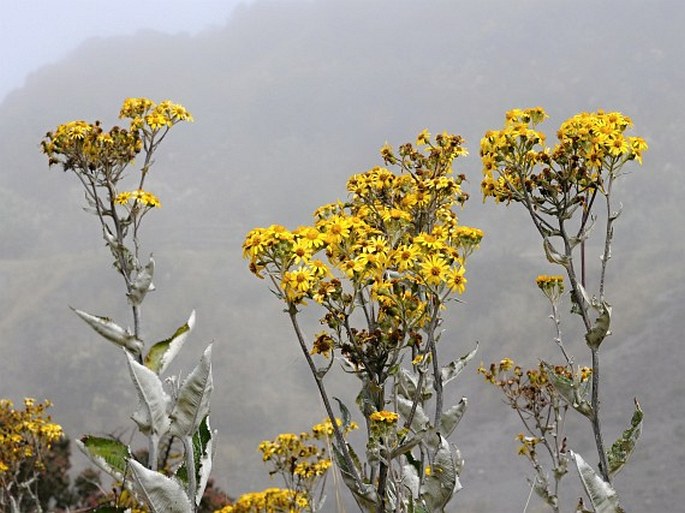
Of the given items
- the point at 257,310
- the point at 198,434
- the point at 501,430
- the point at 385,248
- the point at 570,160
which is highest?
the point at 257,310

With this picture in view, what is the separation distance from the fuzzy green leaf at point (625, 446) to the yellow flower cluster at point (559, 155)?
3.90ft

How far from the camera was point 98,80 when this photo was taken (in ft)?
431

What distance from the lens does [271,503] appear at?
20.5 ft

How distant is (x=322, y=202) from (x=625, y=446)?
70.9 metres

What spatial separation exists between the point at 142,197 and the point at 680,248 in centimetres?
5208

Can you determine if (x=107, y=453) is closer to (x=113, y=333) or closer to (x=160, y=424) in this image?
(x=160, y=424)

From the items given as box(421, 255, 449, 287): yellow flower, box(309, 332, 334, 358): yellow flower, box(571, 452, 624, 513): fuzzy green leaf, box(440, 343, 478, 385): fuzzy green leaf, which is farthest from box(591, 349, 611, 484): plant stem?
box(309, 332, 334, 358): yellow flower

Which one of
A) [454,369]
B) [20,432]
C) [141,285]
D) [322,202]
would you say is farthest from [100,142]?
[322,202]

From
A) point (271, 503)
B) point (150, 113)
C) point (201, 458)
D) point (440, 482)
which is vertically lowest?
point (201, 458)

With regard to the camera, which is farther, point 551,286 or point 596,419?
point 551,286

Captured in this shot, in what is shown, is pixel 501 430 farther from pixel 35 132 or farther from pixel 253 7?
pixel 253 7

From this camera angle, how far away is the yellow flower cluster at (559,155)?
3.61m

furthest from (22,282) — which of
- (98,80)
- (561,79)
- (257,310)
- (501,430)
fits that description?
(98,80)

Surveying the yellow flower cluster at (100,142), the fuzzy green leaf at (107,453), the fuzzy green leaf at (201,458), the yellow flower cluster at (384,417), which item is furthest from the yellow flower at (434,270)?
the yellow flower cluster at (100,142)
